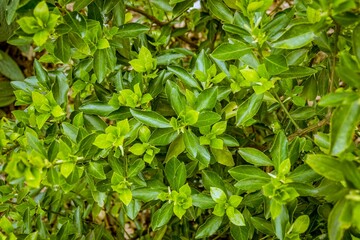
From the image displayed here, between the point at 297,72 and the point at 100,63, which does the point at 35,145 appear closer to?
the point at 100,63

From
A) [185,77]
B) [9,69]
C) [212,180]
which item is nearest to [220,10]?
[185,77]

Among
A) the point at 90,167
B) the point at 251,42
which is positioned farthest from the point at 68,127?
the point at 251,42

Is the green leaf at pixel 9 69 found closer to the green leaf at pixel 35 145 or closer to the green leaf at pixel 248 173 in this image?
the green leaf at pixel 35 145

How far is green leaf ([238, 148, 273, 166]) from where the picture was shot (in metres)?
1.02

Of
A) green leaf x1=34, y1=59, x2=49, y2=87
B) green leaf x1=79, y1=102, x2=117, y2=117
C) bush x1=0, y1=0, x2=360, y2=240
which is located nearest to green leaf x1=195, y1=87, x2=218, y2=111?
bush x1=0, y1=0, x2=360, y2=240

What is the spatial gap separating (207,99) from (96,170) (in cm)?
30

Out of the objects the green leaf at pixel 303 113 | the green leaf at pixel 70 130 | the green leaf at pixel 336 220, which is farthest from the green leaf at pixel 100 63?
the green leaf at pixel 336 220

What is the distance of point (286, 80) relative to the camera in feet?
3.76

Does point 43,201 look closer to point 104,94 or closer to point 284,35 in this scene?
point 104,94

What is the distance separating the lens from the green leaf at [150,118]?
3.29 ft

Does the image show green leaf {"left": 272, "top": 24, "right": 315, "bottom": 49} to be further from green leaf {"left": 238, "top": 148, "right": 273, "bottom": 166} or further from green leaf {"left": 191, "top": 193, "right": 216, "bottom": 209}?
green leaf {"left": 191, "top": 193, "right": 216, "bottom": 209}

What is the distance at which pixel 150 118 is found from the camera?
1.01m

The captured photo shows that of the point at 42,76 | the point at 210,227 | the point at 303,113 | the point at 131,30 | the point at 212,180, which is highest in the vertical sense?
the point at 131,30

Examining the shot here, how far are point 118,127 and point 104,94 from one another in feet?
0.72
